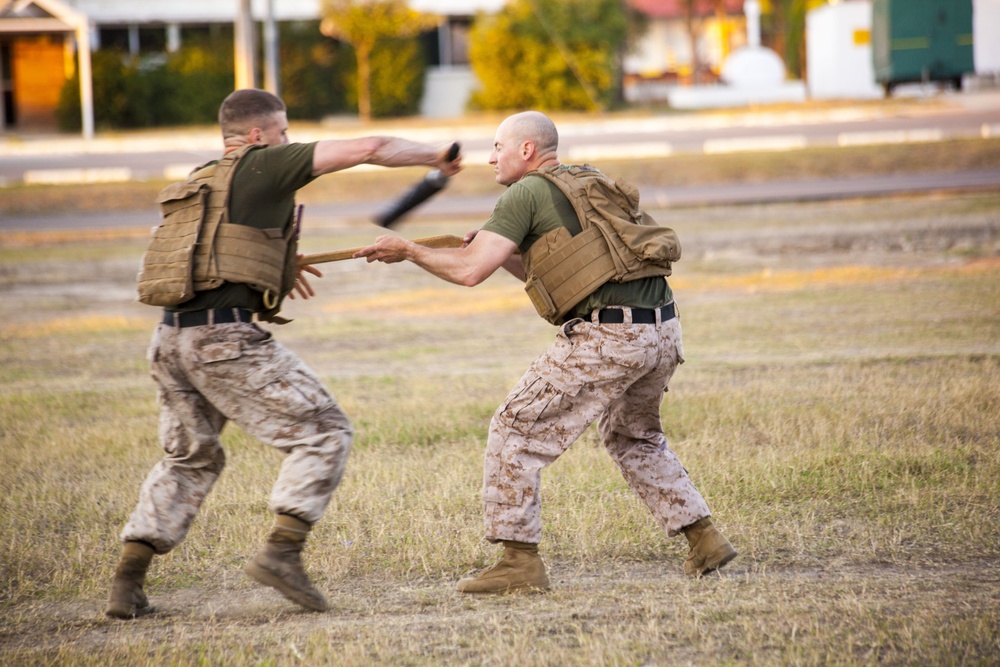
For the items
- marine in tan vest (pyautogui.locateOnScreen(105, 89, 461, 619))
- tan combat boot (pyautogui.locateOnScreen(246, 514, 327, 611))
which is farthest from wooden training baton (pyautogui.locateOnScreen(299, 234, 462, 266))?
tan combat boot (pyautogui.locateOnScreen(246, 514, 327, 611))

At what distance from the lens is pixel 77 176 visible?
2469cm

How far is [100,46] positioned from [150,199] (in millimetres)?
21070

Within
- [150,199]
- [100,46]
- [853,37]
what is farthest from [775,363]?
[100,46]

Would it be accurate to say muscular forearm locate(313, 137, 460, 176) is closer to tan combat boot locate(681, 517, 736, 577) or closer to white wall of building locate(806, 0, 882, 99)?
tan combat boot locate(681, 517, 736, 577)

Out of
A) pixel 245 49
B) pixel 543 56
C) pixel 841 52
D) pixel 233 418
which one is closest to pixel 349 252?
pixel 233 418

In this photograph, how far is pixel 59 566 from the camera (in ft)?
17.3

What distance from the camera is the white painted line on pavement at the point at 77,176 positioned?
24.1 m

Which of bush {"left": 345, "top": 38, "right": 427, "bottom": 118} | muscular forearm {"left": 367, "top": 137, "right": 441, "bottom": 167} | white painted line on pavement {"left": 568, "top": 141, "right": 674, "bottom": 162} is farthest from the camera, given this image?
bush {"left": 345, "top": 38, "right": 427, "bottom": 118}

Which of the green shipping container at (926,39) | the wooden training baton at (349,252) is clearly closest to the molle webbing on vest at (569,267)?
the wooden training baton at (349,252)

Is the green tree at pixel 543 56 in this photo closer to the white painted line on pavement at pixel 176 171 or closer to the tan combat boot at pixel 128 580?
the white painted line on pavement at pixel 176 171

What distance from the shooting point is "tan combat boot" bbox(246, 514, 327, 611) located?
4387mm

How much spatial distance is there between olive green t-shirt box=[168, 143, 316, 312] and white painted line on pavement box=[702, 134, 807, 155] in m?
20.4

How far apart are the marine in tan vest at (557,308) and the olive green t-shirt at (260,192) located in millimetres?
397

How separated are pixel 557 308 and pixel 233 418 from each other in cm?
140
